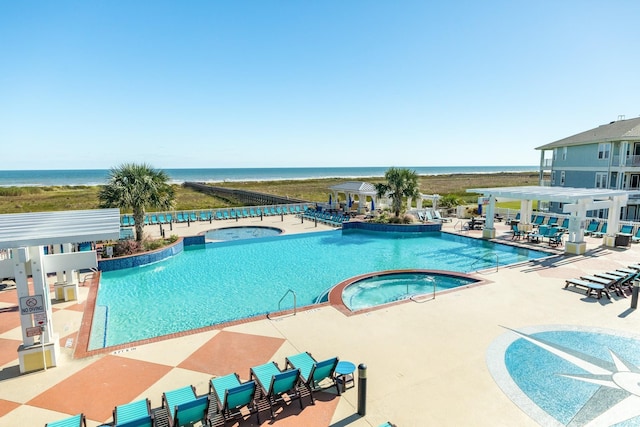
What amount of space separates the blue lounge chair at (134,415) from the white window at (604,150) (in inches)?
1182

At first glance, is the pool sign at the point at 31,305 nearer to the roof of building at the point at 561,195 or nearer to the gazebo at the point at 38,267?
the gazebo at the point at 38,267

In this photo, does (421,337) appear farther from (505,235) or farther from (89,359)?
(505,235)

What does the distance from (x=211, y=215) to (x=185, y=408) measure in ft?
71.8

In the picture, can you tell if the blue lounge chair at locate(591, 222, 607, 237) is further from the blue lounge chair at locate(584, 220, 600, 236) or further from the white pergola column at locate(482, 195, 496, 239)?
the white pergola column at locate(482, 195, 496, 239)

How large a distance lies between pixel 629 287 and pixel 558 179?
20.9 metres

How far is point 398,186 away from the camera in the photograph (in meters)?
22.2

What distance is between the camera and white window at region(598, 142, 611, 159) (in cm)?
2434

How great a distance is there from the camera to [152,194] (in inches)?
640

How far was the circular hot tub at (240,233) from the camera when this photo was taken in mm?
20862

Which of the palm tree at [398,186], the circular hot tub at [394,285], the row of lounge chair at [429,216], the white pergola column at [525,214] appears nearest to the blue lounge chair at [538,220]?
the white pergola column at [525,214]

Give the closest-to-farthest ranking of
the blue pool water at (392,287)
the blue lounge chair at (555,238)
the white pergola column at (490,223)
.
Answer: the blue pool water at (392,287), the blue lounge chair at (555,238), the white pergola column at (490,223)

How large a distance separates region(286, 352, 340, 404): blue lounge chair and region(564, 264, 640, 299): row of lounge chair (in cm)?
861

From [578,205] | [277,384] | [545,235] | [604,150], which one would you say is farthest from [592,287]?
[604,150]

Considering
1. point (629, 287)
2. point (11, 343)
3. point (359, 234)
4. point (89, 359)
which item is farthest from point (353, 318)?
point (359, 234)
